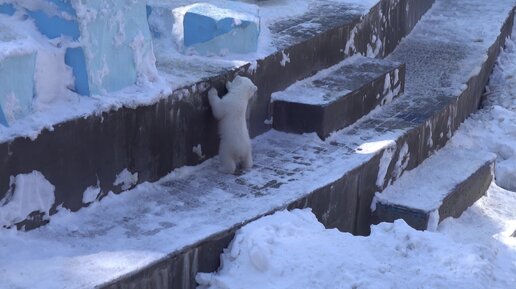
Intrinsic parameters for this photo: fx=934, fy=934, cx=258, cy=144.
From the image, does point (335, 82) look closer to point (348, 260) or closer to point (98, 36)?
point (98, 36)

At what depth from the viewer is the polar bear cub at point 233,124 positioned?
538 cm

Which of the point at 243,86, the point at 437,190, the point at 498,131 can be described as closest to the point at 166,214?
the point at 243,86

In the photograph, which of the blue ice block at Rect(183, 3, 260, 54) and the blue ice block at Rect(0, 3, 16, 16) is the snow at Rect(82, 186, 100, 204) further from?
the blue ice block at Rect(183, 3, 260, 54)

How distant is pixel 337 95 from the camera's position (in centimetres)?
632

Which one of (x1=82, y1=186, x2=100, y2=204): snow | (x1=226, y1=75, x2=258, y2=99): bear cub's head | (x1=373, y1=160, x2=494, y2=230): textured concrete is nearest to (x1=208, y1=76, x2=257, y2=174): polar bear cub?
(x1=226, y1=75, x2=258, y2=99): bear cub's head

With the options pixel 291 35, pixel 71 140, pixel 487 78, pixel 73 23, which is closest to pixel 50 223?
pixel 71 140

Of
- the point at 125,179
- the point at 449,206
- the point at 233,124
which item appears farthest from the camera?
the point at 449,206

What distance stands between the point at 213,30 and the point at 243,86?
24.3 inches

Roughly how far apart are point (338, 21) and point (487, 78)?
8.96 ft

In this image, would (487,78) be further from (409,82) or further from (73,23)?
(73,23)

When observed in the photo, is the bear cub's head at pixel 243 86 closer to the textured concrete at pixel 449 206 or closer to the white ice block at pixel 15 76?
the textured concrete at pixel 449 206

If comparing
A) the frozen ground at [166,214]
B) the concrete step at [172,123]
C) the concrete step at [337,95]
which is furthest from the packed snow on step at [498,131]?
the frozen ground at [166,214]

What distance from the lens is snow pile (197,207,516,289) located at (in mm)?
4297

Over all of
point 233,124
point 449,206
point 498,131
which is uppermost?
point 233,124
